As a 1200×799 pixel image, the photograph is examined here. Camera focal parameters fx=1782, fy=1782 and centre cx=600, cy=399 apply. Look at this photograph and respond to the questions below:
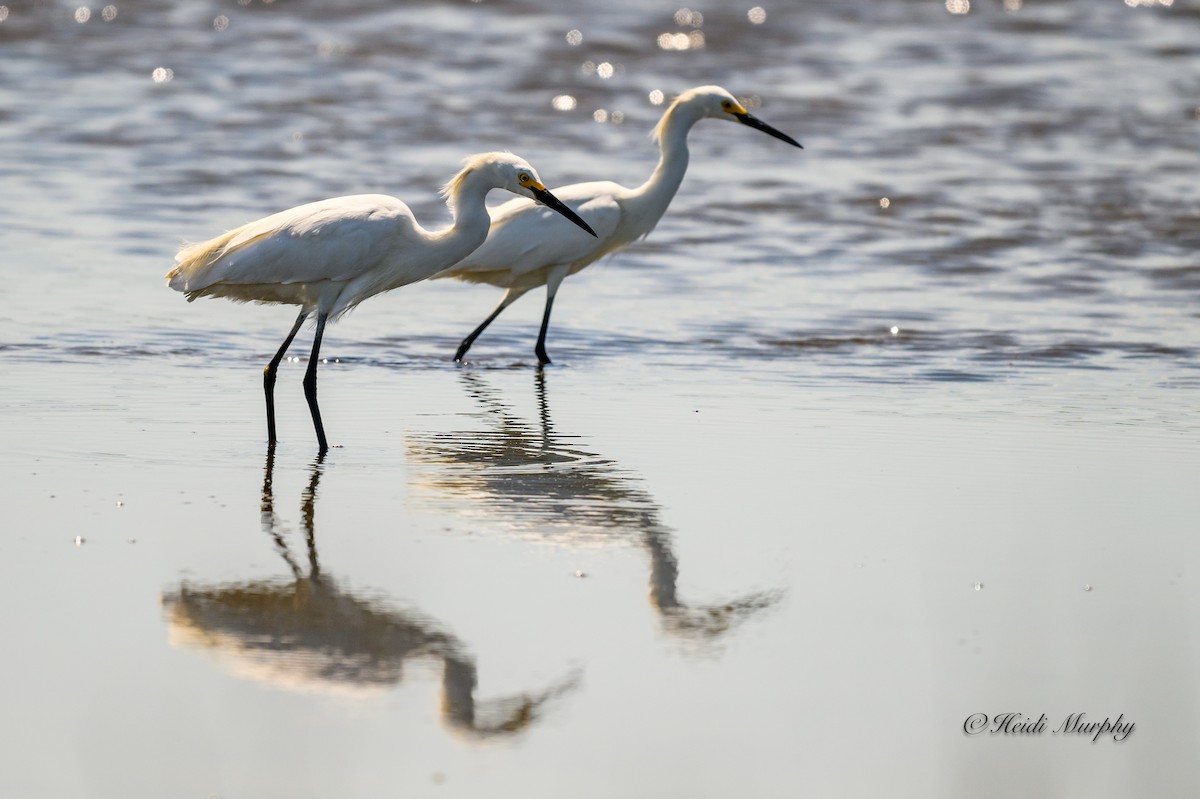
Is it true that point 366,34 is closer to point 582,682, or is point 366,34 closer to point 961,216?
point 961,216

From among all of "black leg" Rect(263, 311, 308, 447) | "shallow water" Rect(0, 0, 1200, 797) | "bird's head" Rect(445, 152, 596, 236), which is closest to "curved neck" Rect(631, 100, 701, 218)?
"shallow water" Rect(0, 0, 1200, 797)

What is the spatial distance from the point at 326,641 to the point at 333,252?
9.63 ft

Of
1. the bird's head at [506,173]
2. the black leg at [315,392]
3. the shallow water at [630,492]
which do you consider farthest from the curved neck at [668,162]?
the black leg at [315,392]

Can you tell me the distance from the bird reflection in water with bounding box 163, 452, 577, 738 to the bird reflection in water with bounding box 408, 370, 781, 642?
0.66 meters

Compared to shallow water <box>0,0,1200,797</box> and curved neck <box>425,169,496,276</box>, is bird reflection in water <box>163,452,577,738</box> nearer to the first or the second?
shallow water <box>0,0,1200,797</box>

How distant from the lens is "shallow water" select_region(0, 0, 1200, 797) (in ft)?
13.0

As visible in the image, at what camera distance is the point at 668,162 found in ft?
34.3

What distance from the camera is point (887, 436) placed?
7301 millimetres

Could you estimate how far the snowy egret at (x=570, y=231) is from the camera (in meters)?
9.79

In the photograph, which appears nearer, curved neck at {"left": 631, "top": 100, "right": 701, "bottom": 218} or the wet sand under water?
the wet sand under water

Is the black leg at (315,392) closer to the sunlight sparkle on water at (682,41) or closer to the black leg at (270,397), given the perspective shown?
the black leg at (270,397)

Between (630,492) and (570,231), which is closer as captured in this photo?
(630,492)

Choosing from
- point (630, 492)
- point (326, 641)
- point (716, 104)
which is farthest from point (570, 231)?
point (326, 641)

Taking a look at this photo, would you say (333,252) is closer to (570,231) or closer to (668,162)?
(570,231)
